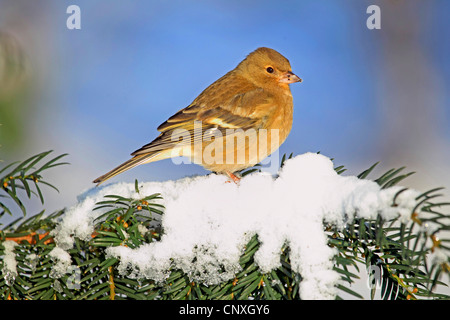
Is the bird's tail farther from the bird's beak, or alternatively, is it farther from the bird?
the bird's beak

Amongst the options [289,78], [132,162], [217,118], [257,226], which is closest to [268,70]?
[289,78]

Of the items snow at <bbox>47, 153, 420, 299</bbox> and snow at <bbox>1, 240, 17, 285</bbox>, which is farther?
snow at <bbox>1, 240, 17, 285</bbox>

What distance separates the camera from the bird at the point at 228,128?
3.24m

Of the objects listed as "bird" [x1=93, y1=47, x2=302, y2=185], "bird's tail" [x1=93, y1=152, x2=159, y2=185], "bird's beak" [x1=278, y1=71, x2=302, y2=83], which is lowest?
"bird's tail" [x1=93, y1=152, x2=159, y2=185]

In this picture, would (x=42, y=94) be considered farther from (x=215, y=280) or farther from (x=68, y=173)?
(x=215, y=280)

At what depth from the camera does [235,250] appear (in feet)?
5.52

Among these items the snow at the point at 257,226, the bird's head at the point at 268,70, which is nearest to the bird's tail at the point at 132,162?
the snow at the point at 257,226

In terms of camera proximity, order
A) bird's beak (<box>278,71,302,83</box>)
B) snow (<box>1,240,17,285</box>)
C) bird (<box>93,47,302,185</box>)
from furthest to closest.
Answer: bird's beak (<box>278,71,302,83</box>), bird (<box>93,47,302,185</box>), snow (<box>1,240,17,285</box>)

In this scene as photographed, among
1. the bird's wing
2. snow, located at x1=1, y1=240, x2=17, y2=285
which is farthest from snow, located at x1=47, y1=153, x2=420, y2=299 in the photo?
the bird's wing

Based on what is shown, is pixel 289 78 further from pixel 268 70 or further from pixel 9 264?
pixel 9 264

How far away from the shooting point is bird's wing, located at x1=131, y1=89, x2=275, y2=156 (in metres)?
3.33

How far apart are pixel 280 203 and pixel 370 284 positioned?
0.43 metres

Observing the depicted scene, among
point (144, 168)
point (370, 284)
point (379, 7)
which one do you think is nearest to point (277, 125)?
point (144, 168)

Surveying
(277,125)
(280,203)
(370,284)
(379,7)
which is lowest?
(370,284)
